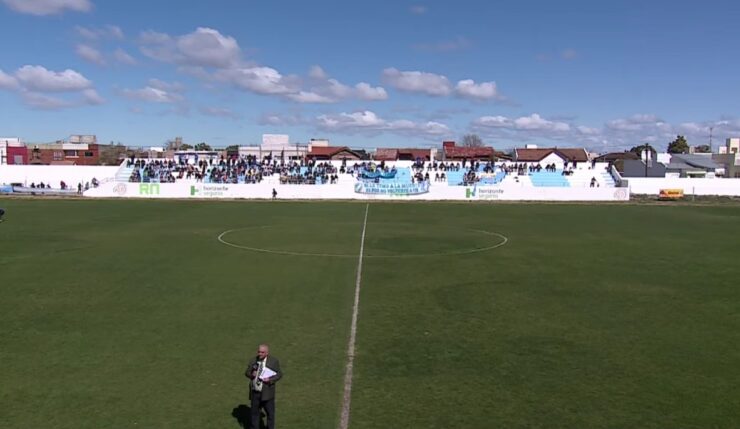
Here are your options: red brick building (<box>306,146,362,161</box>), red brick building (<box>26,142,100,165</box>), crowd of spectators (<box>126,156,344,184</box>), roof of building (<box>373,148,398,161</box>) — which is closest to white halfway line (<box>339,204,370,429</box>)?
crowd of spectators (<box>126,156,344,184</box>)

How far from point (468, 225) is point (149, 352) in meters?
29.2

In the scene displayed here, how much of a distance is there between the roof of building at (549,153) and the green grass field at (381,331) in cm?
8629

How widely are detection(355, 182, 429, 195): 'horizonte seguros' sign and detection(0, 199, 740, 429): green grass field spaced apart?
1492 inches

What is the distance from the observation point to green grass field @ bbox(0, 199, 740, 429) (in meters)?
10.5

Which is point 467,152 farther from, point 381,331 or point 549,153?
point 381,331

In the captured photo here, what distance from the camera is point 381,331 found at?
15.0 metres

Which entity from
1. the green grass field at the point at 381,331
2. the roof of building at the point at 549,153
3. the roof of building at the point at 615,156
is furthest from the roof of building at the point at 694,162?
the green grass field at the point at 381,331

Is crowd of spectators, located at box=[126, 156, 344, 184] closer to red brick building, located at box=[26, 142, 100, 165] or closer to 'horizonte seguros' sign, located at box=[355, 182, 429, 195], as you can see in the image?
'horizonte seguros' sign, located at box=[355, 182, 429, 195]

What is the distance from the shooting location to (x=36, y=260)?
24.7 meters

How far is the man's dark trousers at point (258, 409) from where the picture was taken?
9148mm

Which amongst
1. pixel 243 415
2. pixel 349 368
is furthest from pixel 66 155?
pixel 243 415

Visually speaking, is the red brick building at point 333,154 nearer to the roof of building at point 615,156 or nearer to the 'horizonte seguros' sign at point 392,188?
the 'horizonte seguros' sign at point 392,188

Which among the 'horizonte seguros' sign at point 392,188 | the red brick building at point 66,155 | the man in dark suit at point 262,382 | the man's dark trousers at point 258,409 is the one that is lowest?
the man's dark trousers at point 258,409

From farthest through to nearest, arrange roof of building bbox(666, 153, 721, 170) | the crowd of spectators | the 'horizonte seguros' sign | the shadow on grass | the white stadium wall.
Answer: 1. roof of building bbox(666, 153, 721, 170)
2. the white stadium wall
3. the crowd of spectators
4. the 'horizonte seguros' sign
5. the shadow on grass
